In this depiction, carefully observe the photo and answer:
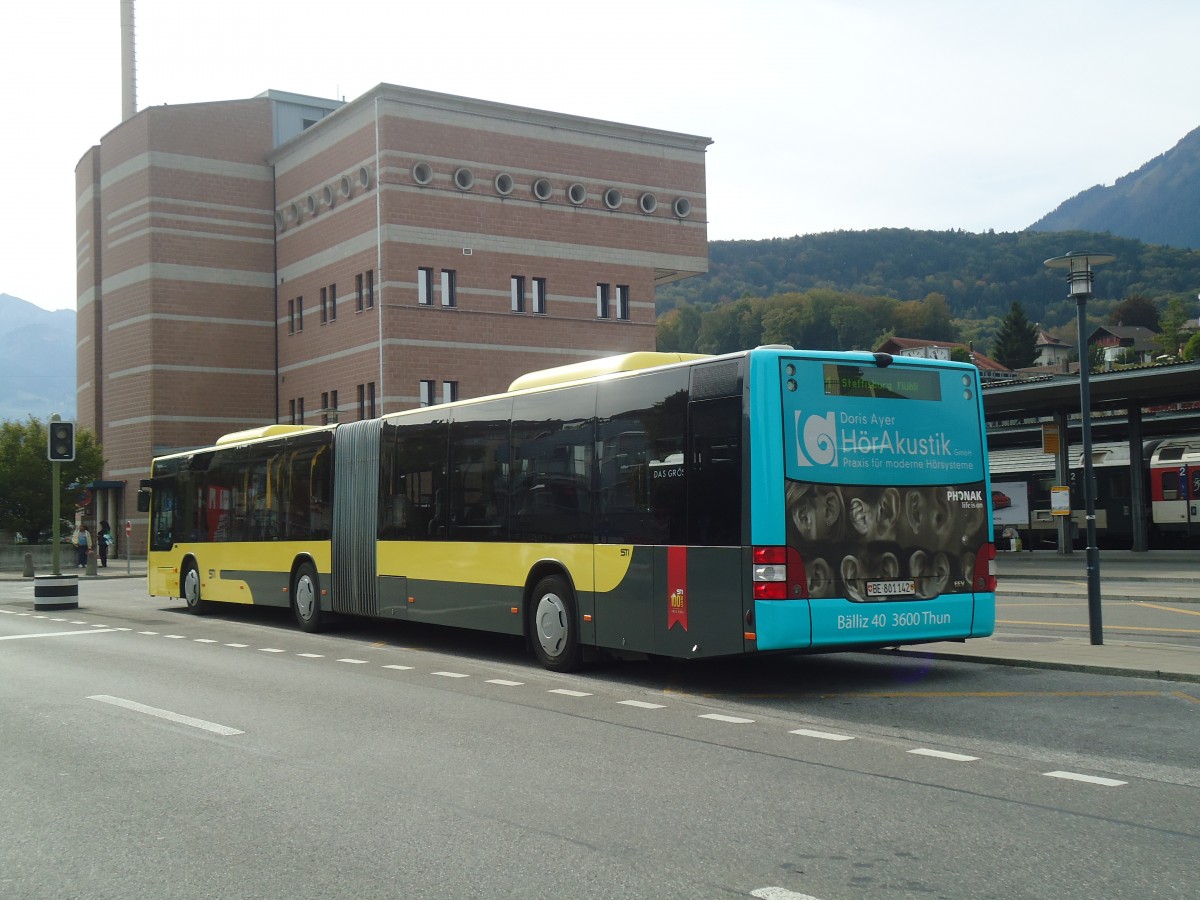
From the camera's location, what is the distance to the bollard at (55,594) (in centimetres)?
2423

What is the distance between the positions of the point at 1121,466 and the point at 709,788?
1498 inches

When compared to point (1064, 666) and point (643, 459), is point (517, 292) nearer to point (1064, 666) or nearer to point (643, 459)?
point (643, 459)

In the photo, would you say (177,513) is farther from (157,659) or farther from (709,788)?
(709,788)

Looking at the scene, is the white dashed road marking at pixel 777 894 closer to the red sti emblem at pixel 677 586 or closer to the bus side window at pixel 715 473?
the bus side window at pixel 715 473

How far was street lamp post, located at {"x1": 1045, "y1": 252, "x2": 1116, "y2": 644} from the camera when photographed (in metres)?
13.4

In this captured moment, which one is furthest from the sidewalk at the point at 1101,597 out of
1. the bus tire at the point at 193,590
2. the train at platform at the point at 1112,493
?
the bus tire at the point at 193,590

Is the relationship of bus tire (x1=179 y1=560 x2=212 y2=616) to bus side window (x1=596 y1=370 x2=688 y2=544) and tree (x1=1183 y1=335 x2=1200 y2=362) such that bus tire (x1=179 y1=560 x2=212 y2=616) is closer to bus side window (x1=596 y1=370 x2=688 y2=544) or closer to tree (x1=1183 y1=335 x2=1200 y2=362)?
bus side window (x1=596 y1=370 x2=688 y2=544)

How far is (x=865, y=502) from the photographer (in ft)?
35.2

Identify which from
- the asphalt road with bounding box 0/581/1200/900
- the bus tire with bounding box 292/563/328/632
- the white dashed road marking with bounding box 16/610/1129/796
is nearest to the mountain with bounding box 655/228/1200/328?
the bus tire with bounding box 292/563/328/632

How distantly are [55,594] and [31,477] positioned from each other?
2985cm

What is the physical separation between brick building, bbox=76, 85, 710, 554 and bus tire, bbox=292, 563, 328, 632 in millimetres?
28617

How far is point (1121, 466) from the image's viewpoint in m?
41.2

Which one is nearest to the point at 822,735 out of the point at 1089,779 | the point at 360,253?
the point at 1089,779

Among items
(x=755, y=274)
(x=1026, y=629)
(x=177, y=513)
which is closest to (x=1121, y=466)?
(x=1026, y=629)
